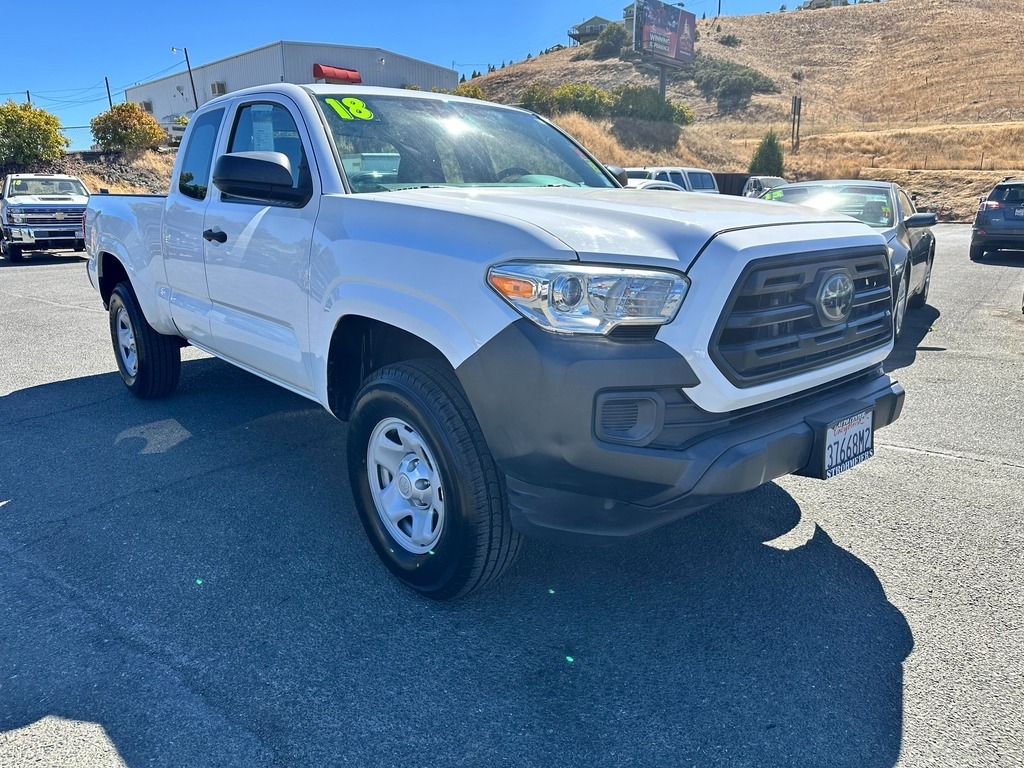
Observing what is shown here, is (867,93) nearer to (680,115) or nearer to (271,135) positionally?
(680,115)

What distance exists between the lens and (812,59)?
81.1 meters

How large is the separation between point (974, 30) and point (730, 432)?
3622 inches

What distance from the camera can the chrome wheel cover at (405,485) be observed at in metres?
2.93

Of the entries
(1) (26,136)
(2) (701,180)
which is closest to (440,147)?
(2) (701,180)

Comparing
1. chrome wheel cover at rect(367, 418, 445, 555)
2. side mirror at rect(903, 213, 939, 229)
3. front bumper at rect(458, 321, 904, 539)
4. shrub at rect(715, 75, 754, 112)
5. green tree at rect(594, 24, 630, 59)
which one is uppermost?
green tree at rect(594, 24, 630, 59)

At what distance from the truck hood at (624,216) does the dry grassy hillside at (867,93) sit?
1309 inches

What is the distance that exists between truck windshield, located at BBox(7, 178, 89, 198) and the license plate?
18666mm

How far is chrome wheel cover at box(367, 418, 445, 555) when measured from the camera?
2.93m

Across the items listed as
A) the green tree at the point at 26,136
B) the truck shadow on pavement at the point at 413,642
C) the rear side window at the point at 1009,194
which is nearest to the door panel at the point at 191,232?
the truck shadow on pavement at the point at 413,642

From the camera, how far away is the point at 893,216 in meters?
8.09

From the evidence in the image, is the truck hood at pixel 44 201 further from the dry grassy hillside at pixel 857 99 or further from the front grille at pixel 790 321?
the front grille at pixel 790 321

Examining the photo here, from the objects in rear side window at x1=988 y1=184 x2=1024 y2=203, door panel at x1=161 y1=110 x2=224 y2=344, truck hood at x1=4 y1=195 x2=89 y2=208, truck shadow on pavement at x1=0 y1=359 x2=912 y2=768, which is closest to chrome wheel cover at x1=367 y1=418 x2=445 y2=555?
truck shadow on pavement at x1=0 y1=359 x2=912 y2=768

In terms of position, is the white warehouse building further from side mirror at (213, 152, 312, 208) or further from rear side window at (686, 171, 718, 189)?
side mirror at (213, 152, 312, 208)

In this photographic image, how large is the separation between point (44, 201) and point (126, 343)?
13567mm
